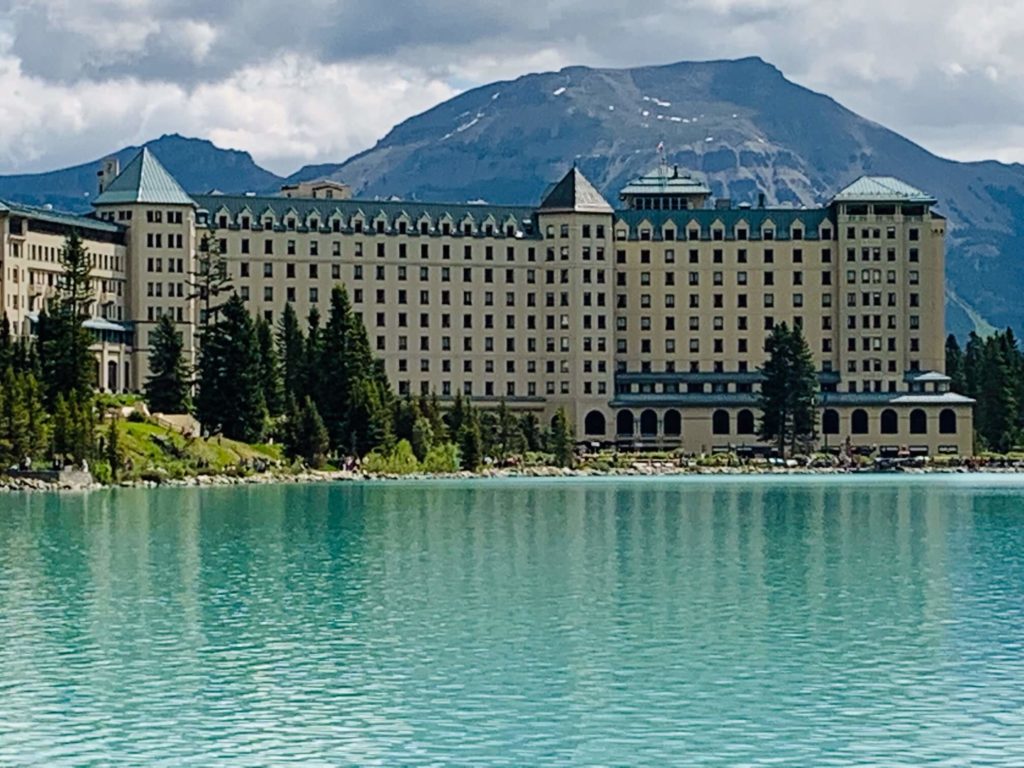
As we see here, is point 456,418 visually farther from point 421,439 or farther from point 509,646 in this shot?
point 509,646

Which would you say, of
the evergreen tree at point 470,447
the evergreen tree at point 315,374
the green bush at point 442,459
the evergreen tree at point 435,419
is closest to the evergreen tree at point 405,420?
the evergreen tree at point 435,419

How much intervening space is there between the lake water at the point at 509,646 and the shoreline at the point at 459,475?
38952mm

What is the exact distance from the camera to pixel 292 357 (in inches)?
6850

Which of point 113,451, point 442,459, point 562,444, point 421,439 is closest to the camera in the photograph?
point 113,451

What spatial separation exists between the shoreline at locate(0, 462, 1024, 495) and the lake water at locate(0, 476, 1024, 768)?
38952mm

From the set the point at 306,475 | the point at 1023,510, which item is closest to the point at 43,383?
the point at 306,475

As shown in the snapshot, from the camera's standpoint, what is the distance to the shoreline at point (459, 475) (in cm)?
12731

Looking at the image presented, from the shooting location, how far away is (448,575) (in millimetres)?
64250

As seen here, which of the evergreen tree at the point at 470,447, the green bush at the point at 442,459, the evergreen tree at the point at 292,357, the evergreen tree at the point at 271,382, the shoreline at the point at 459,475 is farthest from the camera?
the evergreen tree at the point at 470,447

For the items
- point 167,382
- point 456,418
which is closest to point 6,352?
point 167,382

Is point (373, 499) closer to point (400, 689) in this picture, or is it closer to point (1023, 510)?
point (1023, 510)

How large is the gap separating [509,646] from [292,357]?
424 ft

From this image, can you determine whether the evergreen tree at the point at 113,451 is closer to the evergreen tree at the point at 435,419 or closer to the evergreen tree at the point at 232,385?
the evergreen tree at the point at 232,385

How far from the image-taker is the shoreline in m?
127
